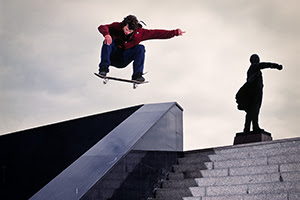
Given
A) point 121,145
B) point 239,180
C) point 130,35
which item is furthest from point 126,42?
point 239,180

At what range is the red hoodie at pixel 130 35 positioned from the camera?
390 inches

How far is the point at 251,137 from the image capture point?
8.34 metres

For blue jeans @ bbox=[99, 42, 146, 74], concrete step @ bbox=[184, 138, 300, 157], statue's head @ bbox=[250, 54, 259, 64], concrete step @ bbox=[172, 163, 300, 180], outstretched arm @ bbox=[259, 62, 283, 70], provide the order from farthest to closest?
blue jeans @ bbox=[99, 42, 146, 74] → statue's head @ bbox=[250, 54, 259, 64] → outstretched arm @ bbox=[259, 62, 283, 70] → concrete step @ bbox=[184, 138, 300, 157] → concrete step @ bbox=[172, 163, 300, 180]

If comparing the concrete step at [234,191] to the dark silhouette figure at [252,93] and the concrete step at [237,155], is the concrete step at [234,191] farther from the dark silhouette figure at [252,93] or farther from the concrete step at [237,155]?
the dark silhouette figure at [252,93]

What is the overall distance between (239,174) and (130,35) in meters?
5.30

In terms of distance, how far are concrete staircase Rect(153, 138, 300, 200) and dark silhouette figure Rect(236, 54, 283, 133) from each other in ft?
7.28

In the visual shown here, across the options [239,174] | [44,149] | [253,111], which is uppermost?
[253,111]

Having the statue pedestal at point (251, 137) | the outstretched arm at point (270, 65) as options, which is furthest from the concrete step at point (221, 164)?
the outstretched arm at point (270, 65)

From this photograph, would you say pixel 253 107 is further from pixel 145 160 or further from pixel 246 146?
pixel 145 160

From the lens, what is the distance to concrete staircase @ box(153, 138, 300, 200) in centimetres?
498

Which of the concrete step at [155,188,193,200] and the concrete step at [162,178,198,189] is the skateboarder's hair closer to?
the concrete step at [162,178,198,189]

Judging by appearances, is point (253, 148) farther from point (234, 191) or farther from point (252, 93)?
point (252, 93)

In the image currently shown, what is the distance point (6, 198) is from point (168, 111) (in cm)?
379

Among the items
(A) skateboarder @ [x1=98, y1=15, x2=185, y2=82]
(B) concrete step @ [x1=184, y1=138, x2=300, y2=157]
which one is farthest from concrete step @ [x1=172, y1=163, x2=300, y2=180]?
(A) skateboarder @ [x1=98, y1=15, x2=185, y2=82]
